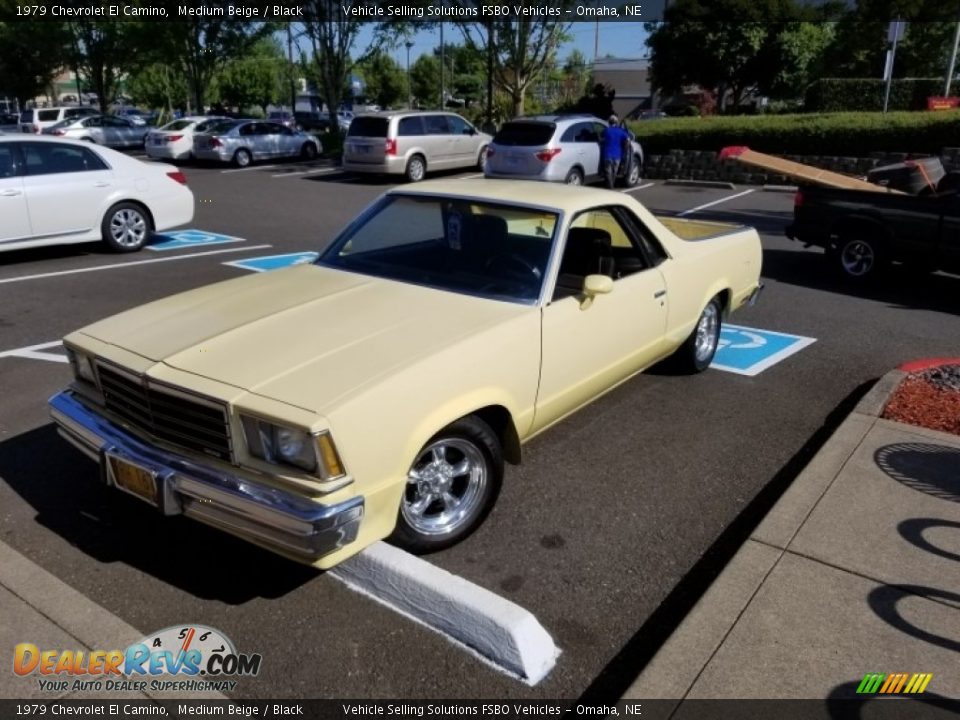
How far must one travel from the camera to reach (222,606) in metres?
3.16

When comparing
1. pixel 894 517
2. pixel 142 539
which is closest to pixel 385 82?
pixel 142 539

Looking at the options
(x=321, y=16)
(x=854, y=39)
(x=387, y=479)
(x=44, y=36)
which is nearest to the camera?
(x=387, y=479)

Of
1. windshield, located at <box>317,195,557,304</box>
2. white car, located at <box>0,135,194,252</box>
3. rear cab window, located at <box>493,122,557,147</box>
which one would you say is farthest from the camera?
rear cab window, located at <box>493,122,557,147</box>

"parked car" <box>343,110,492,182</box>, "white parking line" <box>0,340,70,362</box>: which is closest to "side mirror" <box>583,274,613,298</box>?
"white parking line" <box>0,340,70,362</box>

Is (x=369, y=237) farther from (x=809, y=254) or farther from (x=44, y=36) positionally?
(x=44, y=36)

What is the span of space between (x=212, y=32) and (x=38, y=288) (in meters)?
28.5

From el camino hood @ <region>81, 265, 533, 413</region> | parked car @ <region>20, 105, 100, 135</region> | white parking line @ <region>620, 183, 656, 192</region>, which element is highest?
parked car @ <region>20, 105, 100, 135</region>

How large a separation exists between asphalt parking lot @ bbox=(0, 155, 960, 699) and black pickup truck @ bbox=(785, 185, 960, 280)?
1477 millimetres

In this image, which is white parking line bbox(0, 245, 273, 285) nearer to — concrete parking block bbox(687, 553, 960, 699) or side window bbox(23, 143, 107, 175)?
side window bbox(23, 143, 107, 175)

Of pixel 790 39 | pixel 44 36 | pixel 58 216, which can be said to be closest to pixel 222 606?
pixel 58 216

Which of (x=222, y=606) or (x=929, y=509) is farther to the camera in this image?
(x=929, y=509)

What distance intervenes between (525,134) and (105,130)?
64.9 feet

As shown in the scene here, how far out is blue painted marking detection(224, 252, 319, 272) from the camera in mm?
9298

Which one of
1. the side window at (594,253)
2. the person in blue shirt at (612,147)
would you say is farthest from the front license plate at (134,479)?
the person in blue shirt at (612,147)
